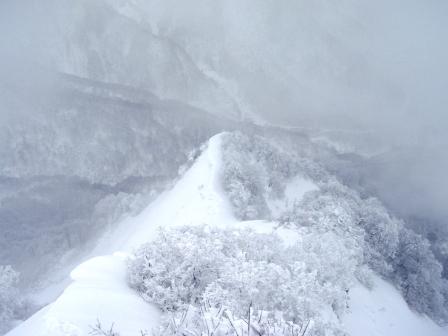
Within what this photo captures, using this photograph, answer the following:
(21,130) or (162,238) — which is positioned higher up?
(162,238)

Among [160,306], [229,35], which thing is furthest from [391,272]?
[229,35]

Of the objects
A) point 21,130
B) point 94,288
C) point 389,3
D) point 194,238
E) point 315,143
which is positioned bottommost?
point 21,130

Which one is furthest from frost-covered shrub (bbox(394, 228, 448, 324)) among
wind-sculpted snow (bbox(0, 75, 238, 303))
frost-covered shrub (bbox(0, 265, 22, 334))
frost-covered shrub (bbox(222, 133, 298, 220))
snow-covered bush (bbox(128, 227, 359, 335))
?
frost-covered shrub (bbox(0, 265, 22, 334))

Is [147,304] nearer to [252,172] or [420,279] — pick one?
[252,172]

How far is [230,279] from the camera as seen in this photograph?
A: 11.3 m

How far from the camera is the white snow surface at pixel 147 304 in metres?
10.1

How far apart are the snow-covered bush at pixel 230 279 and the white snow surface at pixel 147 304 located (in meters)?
0.70

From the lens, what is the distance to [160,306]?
454 inches

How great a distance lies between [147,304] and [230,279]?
7.37 feet

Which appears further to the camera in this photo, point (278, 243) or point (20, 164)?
point (20, 164)

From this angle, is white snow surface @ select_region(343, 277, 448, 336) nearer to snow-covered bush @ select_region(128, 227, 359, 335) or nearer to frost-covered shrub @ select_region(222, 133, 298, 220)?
snow-covered bush @ select_region(128, 227, 359, 335)

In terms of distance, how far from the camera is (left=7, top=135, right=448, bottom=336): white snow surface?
33.3ft

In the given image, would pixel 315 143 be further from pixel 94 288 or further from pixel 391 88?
pixel 94 288

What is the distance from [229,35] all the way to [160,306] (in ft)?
89.7
